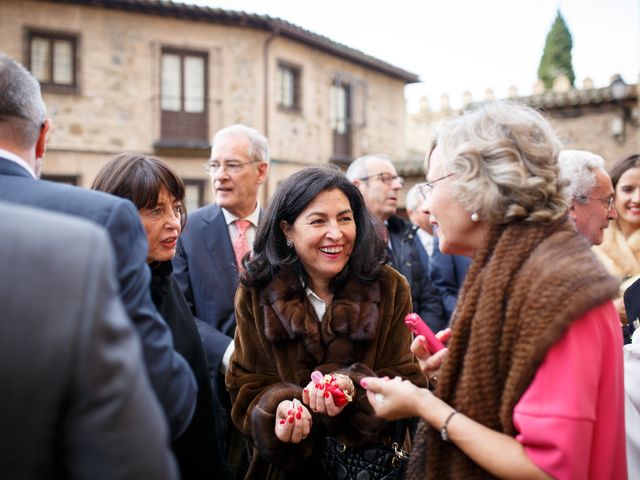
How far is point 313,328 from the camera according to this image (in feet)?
8.14

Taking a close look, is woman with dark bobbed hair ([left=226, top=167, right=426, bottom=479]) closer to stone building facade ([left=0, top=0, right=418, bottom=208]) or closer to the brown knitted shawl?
the brown knitted shawl

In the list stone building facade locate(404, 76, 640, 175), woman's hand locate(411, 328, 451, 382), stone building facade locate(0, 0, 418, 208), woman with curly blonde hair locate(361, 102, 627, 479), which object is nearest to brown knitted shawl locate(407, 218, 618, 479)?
woman with curly blonde hair locate(361, 102, 627, 479)

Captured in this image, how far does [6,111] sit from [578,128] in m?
14.2

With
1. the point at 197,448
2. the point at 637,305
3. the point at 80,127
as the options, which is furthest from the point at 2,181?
the point at 80,127

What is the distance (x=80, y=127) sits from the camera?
41.7ft

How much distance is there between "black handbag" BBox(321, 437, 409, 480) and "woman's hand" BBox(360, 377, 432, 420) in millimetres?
669

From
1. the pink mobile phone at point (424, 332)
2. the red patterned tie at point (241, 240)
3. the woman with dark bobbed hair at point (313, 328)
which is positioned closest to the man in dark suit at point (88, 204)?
the woman with dark bobbed hair at point (313, 328)

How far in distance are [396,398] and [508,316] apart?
43 cm

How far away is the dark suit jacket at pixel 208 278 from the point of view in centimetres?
329

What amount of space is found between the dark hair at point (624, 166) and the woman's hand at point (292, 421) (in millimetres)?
2964

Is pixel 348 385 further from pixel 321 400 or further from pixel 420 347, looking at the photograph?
pixel 420 347

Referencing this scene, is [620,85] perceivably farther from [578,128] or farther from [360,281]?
[360,281]

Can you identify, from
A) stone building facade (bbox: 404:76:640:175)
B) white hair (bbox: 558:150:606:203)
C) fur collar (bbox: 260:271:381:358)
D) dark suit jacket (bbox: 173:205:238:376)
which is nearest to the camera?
fur collar (bbox: 260:271:381:358)

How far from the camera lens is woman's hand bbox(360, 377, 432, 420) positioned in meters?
1.69
